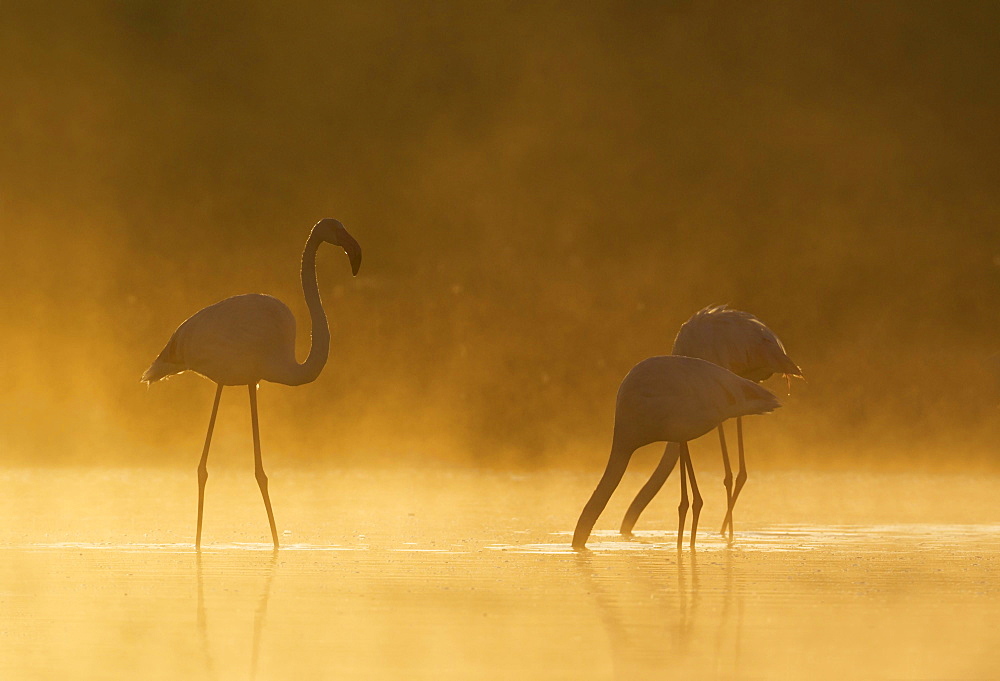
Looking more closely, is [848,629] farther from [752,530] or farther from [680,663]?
[752,530]

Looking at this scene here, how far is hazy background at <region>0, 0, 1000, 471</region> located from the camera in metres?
23.4

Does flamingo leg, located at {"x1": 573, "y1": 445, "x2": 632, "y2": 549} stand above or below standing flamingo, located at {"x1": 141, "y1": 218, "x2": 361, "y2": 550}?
below

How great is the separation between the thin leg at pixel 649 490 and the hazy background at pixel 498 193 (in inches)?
382

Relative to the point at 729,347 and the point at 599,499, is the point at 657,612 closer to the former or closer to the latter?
the point at 599,499

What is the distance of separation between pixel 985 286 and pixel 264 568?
2016 centimetres

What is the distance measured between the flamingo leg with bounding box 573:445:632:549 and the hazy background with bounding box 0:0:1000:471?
36.1ft

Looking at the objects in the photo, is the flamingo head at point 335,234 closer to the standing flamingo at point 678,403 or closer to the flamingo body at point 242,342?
the flamingo body at point 242,342

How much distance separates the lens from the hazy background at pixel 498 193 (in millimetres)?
23391

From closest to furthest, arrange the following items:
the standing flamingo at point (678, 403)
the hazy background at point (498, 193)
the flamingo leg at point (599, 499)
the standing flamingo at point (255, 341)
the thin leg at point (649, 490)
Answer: the flamingo leg at point (599, 499), the standing flamingo at point (678, 403), the standing flamingo at point (255, 341), the thin leg at point (649, 490), the hazy background at point (498, 193)

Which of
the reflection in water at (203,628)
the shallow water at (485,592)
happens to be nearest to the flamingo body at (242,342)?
the shallow water at (485,592)

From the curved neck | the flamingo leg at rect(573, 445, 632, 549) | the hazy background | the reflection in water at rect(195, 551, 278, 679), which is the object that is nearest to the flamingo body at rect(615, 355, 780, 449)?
the flamingo leg at rect(573, 445, 632, 549)

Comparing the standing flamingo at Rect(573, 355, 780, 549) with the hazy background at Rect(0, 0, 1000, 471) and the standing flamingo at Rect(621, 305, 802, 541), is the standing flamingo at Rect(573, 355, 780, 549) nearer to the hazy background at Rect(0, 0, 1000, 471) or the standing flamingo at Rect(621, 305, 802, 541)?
the standing flamingo at Rect(621, 305, 802, 541)

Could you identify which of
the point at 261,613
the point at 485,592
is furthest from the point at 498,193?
the point at 261,613

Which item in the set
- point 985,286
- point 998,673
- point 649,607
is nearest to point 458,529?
point 649,607
